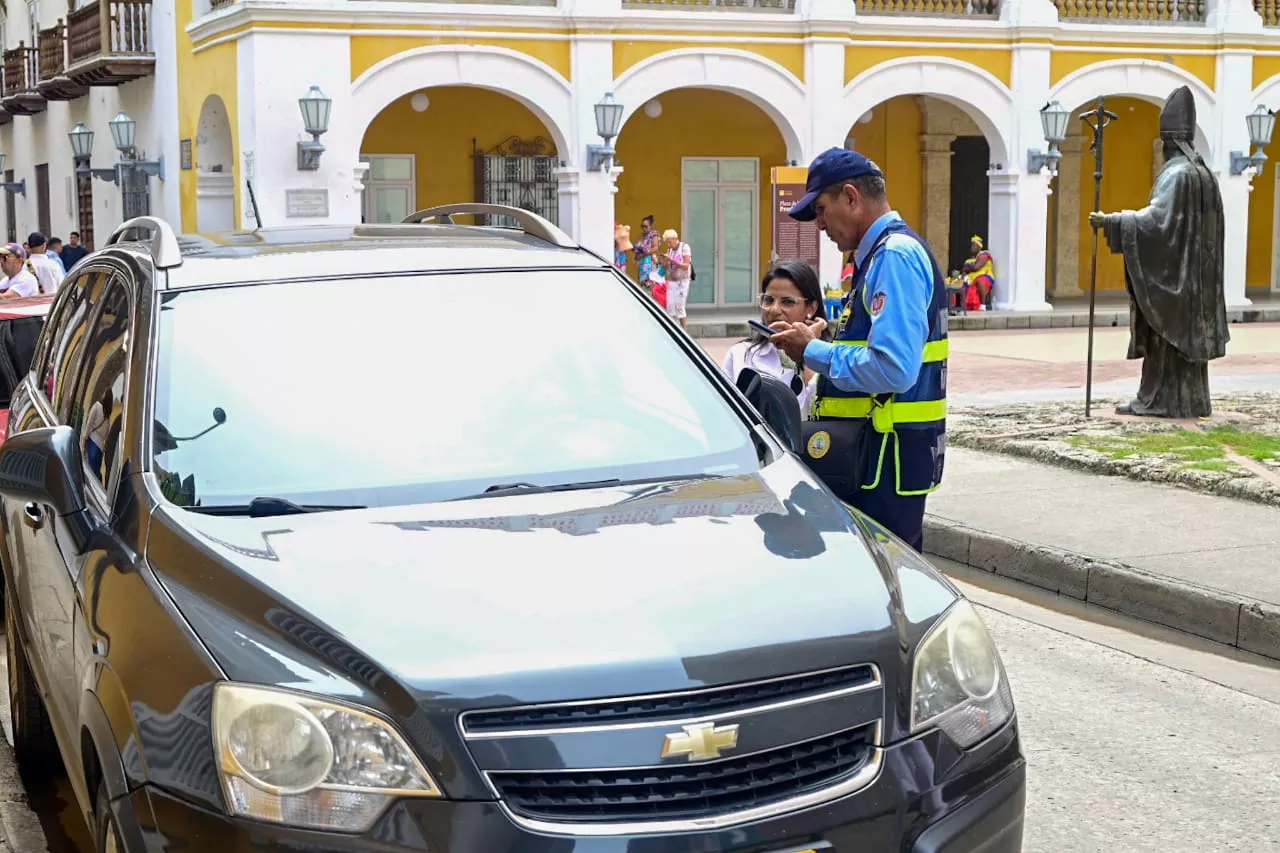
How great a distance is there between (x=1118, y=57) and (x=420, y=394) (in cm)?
2755

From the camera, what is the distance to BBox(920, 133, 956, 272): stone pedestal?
32.5 metres

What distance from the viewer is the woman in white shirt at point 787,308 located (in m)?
5.75

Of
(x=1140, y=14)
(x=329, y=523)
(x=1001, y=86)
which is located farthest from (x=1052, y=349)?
(x=329, y=523)

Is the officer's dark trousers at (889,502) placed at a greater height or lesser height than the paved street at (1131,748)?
greater

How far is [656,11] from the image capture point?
26297 mm

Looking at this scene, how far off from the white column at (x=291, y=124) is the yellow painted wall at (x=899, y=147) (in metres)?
11.3

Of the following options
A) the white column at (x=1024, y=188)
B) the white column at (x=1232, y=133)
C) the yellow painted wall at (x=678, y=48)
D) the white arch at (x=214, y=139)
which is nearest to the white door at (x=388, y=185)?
the white arch at (x=214, y=139)

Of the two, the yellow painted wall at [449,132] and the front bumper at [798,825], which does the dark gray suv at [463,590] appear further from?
the yellow painted wall at [449,132]

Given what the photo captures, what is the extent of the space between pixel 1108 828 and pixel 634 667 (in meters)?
2.28

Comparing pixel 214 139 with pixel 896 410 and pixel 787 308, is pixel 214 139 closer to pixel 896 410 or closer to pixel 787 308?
pixel 787 308

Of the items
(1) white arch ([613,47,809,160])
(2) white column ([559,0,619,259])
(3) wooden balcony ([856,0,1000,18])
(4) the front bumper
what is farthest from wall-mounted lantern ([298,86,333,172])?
(4) the front bumper

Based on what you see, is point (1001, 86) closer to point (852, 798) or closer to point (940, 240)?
point (940, 240)

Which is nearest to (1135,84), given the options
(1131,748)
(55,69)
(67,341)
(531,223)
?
(55,69)

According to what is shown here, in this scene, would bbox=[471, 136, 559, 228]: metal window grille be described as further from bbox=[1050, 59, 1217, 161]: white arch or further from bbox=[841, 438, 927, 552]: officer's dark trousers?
bbox=[841, 438, 927, 552]: officer's dark trousers
